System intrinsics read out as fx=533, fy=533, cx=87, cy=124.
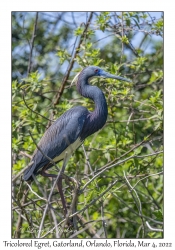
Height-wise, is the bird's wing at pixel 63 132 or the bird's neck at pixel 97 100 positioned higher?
the bird's neck at pixel 97 100

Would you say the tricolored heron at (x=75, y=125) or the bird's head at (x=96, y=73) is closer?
the tricolored heron at (x=75, y=125)

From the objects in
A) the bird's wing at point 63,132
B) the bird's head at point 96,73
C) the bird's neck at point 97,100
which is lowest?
the bird's wing at point 63,132

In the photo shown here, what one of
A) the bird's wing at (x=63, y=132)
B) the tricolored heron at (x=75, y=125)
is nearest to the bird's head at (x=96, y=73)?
the tricolored heron at (x=75, y=125)

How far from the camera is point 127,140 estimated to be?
161 inches

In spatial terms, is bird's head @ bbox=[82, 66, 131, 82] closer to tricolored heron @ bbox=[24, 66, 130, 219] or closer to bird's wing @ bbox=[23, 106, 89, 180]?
tricolored heron @ bbox=[24, 66, 130, 219]

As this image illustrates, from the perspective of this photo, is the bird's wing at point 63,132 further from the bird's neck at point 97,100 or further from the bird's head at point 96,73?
the bird's head at point 96,73

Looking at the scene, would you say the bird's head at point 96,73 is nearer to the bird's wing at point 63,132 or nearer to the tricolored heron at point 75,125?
the tricolored heron at point 75,125

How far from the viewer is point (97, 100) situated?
152 inches

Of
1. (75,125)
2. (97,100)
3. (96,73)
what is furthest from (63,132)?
(96,73)

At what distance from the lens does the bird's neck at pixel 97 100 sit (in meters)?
3.86

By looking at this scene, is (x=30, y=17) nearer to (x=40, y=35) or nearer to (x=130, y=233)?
(x=40, y=35)

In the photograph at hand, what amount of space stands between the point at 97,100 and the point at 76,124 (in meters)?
0.23

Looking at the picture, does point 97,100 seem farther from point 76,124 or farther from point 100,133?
point 100,133

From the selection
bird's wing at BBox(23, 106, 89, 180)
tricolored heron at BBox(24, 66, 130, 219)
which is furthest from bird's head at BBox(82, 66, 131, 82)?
bird's wing at BBox(23, 106, 89, 180)
